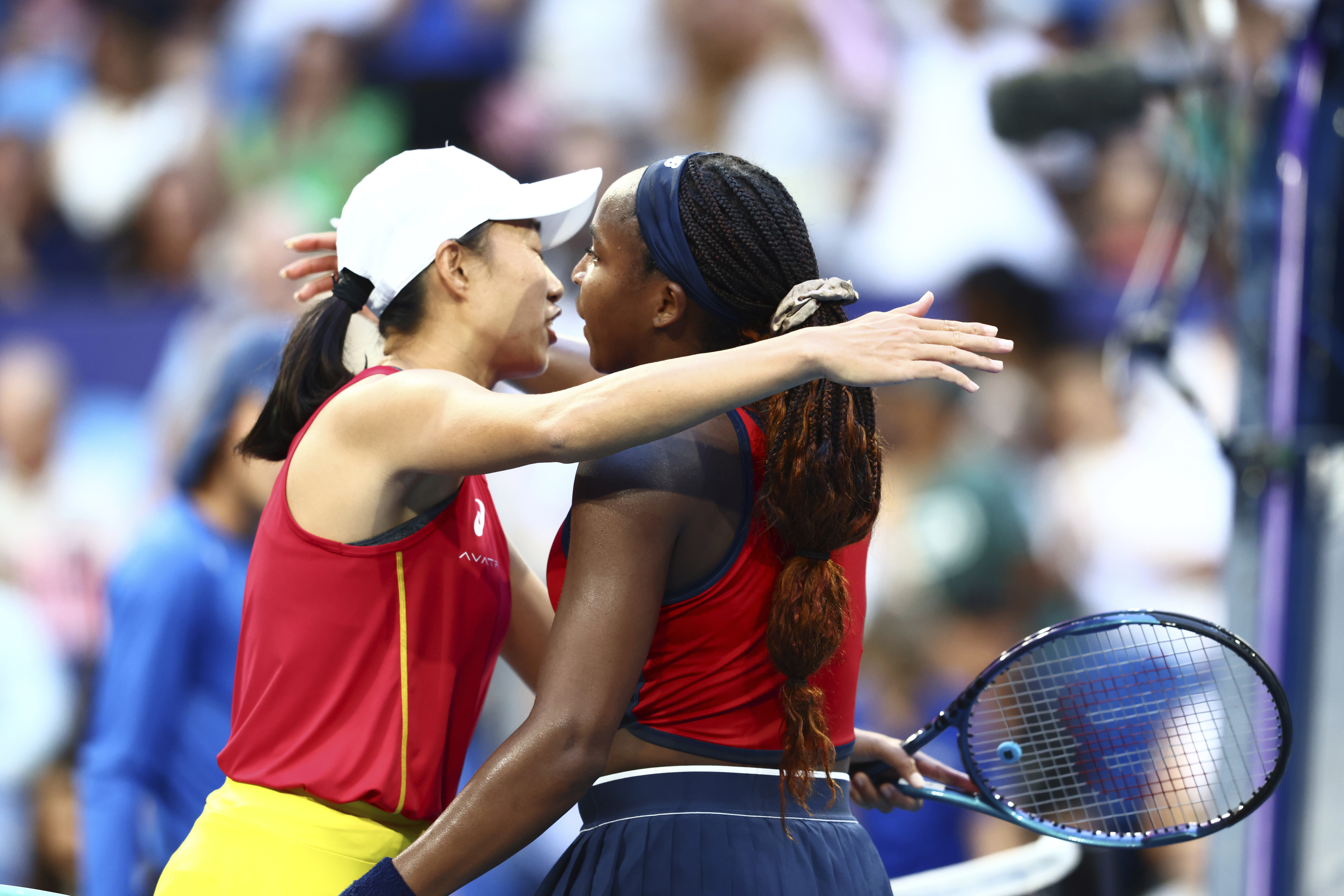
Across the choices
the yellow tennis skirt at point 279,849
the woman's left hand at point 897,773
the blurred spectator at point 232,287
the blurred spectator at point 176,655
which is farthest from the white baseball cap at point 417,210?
the blurred spectator at point 232,287

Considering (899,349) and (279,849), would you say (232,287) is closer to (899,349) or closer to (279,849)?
(279,849)

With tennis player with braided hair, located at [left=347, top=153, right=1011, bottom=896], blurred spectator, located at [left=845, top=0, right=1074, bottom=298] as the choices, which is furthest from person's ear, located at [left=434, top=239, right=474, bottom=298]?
blurred spectator, located at [left=845, top=0, right=1074, bottom=298]

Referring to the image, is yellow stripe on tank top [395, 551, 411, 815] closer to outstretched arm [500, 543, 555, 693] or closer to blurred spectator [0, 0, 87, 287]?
outstretched arm [500, 543, 555, 693]

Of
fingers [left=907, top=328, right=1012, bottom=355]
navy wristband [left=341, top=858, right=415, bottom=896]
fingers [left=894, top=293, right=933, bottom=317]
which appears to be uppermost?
fingers [left=894, top=293, right=933, bottom=317]

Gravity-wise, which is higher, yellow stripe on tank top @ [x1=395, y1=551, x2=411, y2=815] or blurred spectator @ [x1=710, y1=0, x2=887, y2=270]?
blurred spectator @ [x1=710, y1=0, x2=887, y2=270]

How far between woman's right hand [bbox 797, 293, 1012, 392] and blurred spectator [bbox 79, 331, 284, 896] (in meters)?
1.89

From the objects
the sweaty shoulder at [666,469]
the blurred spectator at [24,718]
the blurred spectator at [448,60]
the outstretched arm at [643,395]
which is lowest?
the blurred spectator at [24,718]

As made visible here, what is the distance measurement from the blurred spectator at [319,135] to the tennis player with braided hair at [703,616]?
5264mm

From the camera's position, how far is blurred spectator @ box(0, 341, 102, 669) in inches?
254

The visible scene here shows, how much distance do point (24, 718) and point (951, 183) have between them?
16.6ft

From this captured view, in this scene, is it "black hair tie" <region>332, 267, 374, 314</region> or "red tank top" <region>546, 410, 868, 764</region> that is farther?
"black hair tie" <region>332, 267, 374, 314</region>

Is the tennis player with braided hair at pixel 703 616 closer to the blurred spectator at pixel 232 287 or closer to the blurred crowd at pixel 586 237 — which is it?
the blurred crowd at pixel 586 237

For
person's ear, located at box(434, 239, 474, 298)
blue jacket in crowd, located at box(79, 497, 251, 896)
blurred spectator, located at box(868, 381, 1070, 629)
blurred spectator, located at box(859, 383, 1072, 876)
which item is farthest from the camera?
blurred spectator, located at box(868, 381, 1070, 629)

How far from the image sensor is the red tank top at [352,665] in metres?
1.79
